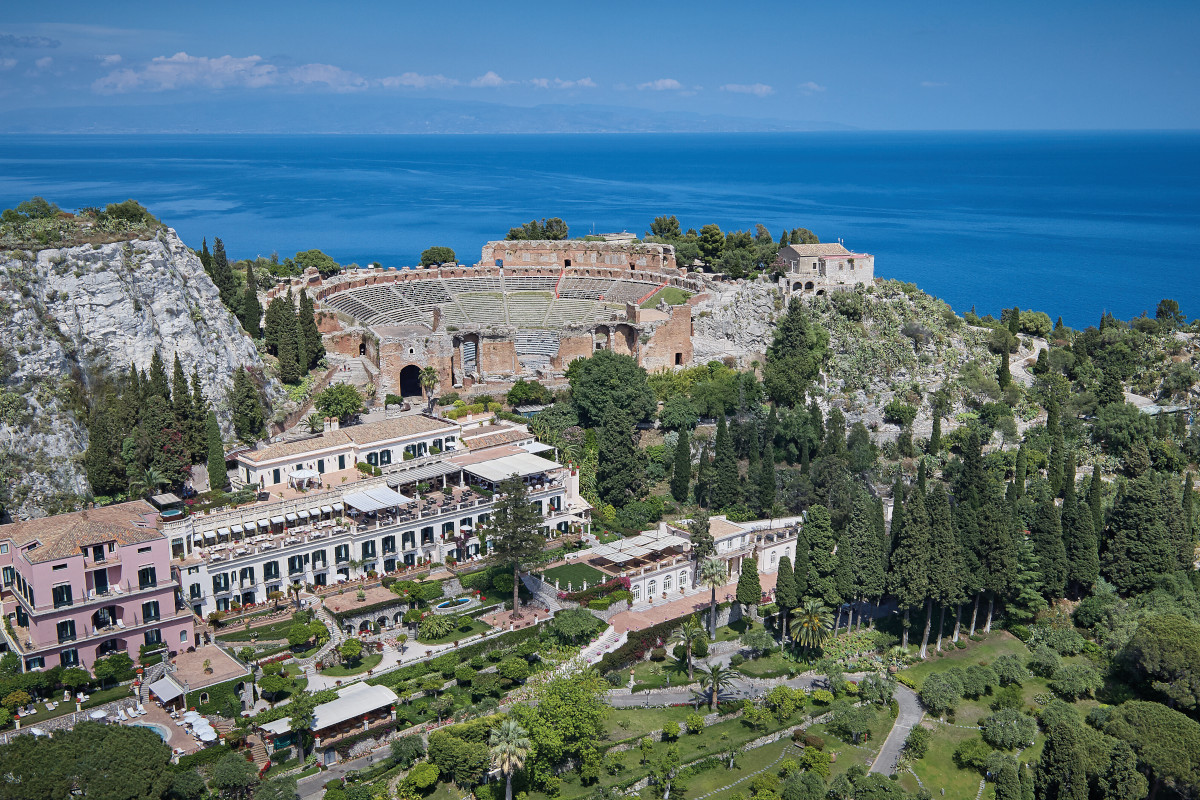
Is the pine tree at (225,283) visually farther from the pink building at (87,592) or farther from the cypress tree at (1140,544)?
the cypress tree at (1140,544)

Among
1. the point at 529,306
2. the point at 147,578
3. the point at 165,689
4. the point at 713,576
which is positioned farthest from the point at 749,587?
the point at 529,306

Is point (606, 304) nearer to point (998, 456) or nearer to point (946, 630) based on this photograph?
point (998, 456)

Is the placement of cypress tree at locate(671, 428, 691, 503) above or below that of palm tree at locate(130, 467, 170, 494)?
below

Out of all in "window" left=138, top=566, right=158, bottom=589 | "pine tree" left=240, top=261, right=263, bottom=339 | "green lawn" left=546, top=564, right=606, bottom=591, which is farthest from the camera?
"pine tree" left=240, top=261, right=263, bottom=339

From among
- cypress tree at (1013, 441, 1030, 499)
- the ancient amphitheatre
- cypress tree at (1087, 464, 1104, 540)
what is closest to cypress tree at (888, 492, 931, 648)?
cypress tree at (1087, 464, 1104, 540)

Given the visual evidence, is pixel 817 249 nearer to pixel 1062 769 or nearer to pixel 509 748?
pixel 1062 769

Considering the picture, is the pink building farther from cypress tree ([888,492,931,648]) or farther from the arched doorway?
cypress tree ([888,492,931,648])

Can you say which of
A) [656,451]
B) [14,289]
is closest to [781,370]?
[656,451]
